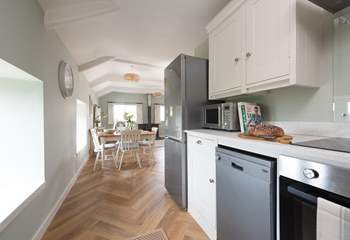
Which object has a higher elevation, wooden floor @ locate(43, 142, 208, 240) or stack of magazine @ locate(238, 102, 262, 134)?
stack of magazine @ locate(238, 102, 262, 134)

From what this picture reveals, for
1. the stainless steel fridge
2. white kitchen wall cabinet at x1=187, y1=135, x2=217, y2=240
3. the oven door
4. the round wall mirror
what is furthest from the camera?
the round wall mirror

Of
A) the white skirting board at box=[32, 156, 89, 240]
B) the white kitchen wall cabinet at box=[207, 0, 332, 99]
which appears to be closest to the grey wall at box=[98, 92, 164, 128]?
the white skirting board at box=[32, 156, 89, 240]

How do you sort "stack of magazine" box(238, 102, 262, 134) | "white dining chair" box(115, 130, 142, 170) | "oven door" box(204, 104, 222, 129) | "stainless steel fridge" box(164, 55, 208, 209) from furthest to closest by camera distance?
1. "white dining chair" box(115, 130, 142, 170)
2. "stainless steel fridge" box(164, 55, 208, 209)
3. "oven door" box(204, 104, 222, 129)
4. "stack of magazine" box(238, 102, 262, 134)

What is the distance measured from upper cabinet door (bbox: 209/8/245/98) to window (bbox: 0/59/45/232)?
1.72 meters

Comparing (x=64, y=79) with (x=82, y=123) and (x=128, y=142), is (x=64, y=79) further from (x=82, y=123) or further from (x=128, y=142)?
(x=82, y=123)

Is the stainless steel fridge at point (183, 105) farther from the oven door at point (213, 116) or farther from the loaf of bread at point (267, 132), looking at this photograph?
the loaf of bread at point (267, 132)

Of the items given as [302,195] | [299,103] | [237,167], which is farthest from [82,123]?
[302,195]

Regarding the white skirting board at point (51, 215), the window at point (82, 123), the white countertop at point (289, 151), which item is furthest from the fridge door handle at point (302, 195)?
the window at point (82, 123)

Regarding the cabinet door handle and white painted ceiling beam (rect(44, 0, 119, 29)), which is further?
white painted ceiling beam (rect(44, 0, 119, 29))

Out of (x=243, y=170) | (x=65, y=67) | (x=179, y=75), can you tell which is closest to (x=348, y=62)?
(x=243, y=170)

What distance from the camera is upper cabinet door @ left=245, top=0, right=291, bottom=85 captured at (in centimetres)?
109

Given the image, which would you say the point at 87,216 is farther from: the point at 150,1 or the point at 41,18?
the point at 150,1

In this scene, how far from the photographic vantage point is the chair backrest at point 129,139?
146 inches

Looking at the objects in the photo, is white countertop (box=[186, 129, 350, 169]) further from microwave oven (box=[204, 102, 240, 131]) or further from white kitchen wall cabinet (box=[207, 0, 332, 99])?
white kitchen wall cabinet (box=[207, 0, 332, 99])
